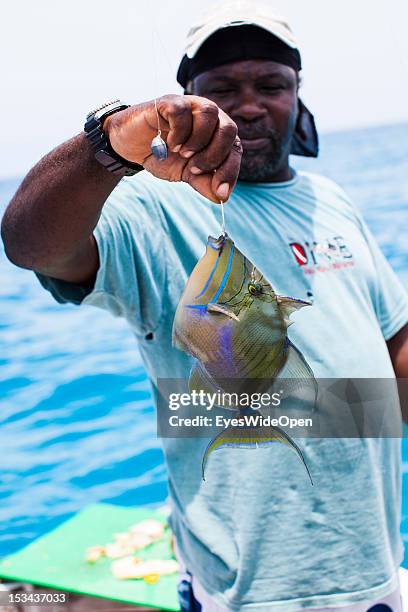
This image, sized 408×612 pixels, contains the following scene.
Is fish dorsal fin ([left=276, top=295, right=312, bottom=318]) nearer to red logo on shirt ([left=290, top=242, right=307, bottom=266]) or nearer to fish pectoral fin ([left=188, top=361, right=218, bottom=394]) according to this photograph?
fish pectoral fin ([left=188, top=361, right=218, bottom=394])

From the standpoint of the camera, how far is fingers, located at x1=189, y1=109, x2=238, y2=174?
3.66ft

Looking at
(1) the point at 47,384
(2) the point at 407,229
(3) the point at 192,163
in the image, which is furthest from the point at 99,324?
(3) the point at 192,163

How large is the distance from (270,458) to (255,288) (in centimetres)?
83

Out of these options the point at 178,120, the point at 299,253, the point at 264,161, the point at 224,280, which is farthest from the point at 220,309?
the point at 264,161

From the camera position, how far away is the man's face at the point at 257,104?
6.85 ft

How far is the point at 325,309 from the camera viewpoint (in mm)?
1939

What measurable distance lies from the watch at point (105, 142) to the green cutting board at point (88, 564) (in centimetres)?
244

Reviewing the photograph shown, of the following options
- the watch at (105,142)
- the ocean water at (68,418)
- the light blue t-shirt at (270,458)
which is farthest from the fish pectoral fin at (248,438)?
the ocean water at (68,418)

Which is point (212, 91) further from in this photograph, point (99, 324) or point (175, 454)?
point (99, 324)

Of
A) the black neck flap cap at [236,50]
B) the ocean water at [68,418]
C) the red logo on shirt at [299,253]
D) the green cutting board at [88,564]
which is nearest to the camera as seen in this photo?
the red logo on shirt at [299,253]

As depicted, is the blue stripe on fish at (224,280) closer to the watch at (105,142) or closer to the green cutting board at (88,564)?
the watch at (105,142)

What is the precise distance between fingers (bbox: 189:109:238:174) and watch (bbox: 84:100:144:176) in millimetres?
246

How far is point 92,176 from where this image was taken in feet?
4.71

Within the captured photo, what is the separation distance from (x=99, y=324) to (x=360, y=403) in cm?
999
